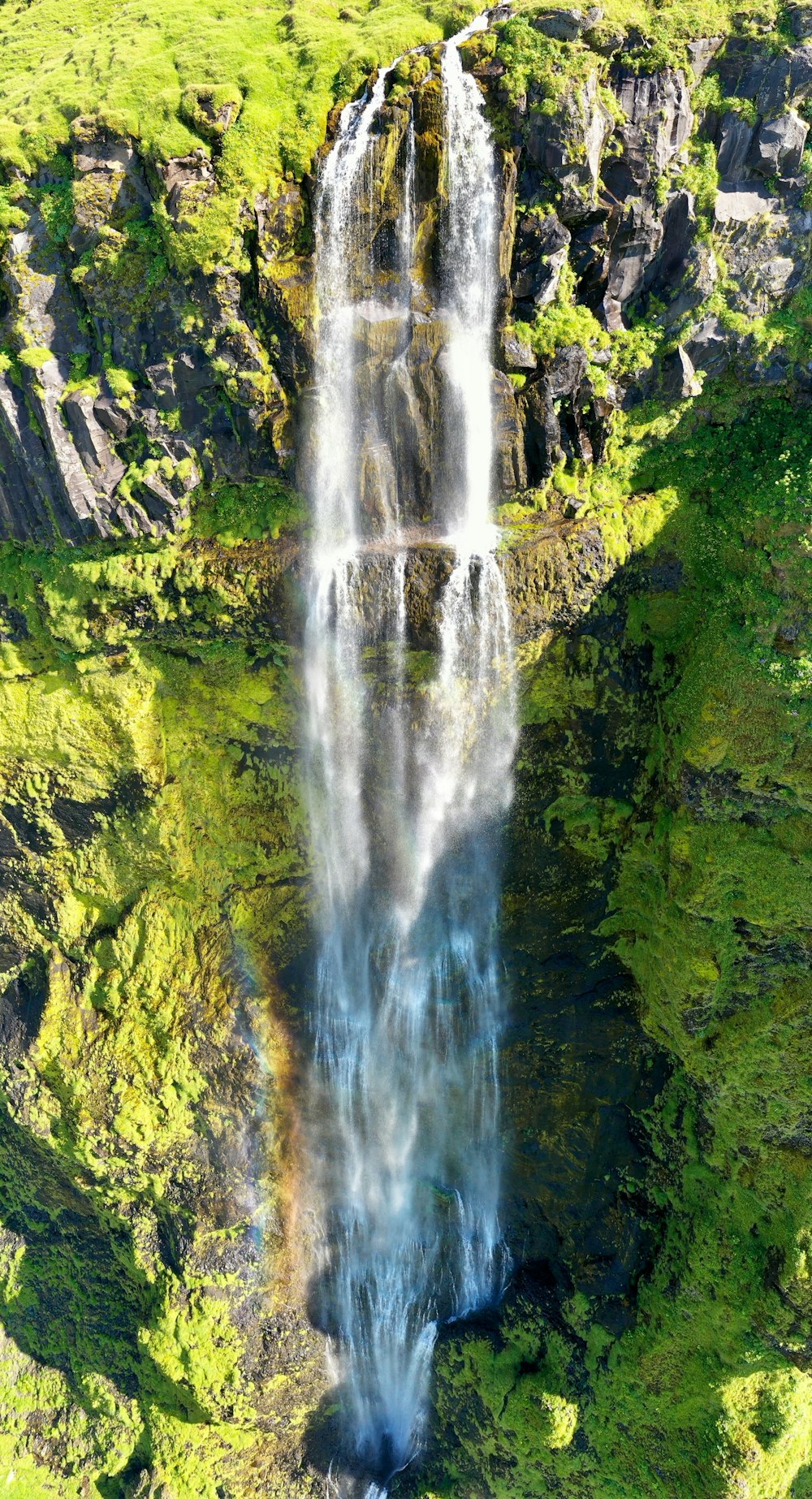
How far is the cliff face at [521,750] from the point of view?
1343 cm

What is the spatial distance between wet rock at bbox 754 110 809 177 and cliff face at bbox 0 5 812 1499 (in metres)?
0.07

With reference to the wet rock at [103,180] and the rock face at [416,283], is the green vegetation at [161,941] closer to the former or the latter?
the rock face at [416,283]

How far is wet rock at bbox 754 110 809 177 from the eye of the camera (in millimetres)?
13016

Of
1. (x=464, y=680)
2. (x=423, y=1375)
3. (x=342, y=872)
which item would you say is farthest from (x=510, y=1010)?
(x=423, y=1375)

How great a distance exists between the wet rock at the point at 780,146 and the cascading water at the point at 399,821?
4.12m

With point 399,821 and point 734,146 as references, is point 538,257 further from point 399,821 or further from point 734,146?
point 399,821

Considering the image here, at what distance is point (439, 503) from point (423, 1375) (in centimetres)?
1826

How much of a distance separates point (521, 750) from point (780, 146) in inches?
395

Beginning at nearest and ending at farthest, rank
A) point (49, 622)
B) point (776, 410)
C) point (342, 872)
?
point (776, 410) → point (49, 622) → point (342, 872)

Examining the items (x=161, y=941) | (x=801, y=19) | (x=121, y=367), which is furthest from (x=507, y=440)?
(x=161, y=941)

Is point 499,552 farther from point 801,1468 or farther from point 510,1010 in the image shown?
point 801,1468

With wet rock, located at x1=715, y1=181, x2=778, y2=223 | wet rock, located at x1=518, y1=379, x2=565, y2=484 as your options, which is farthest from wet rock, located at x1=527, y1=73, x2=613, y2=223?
wet rock, located at x1=518, y1=379, x2=565, y2=484

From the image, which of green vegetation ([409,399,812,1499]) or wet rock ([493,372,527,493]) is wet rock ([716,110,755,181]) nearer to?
green vegetation ([409,399,812,1499])

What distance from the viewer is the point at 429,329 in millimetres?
13398
